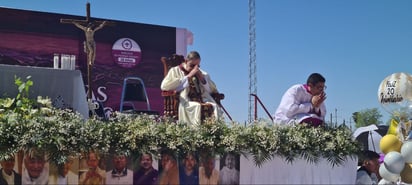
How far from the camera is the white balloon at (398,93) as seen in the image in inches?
250

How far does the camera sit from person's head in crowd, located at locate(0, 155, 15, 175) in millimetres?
3641

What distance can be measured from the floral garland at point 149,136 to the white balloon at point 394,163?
74cm

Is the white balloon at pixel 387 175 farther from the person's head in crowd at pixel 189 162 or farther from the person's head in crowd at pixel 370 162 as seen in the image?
the person's head in crowd at pixel 189 162

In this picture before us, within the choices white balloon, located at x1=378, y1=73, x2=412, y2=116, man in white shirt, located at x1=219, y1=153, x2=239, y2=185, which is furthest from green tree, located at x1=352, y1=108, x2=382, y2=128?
man in white shirt, located at x1=219, y1=153, x2=239, y2=185

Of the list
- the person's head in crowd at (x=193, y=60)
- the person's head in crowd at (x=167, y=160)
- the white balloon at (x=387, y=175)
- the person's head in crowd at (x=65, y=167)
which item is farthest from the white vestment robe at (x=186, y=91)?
the person's head in crowd at (x=65, y=167)

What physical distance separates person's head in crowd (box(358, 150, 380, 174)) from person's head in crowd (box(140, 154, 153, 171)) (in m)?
2.23

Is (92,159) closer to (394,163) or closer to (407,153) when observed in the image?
(394,163)

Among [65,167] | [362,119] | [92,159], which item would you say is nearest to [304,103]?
[92,159]

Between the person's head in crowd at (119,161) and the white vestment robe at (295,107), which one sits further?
the white vestment robe at (295,107)

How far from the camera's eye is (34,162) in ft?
12.1

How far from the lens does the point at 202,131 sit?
4.20 metres

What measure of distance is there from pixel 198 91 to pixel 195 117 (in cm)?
49

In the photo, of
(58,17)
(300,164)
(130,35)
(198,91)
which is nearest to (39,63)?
(58,17)

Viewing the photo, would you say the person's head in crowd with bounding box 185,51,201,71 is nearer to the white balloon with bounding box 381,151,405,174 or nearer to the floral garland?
the floral garland
